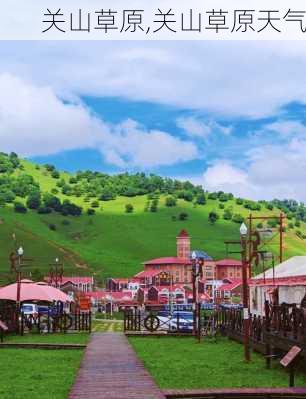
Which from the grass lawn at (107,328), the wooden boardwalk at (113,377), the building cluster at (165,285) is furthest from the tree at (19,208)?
the wooden boardwalk at (113,377)

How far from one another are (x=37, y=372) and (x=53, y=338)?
15.5 m

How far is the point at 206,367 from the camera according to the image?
21.2m

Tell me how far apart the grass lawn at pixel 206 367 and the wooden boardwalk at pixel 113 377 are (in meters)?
0.38

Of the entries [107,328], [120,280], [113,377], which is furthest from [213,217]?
[113,377]

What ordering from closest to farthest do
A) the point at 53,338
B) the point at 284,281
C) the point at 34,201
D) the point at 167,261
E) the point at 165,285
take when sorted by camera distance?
the point at 284,281 → the point at 53,338 → the point at 165,285 → the point at 167,261 → the point at 34,201

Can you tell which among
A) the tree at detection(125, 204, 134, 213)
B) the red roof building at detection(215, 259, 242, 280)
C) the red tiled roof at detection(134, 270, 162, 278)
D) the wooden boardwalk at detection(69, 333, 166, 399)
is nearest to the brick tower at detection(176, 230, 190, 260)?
the red roof building at detection(215, 259, 242, 280)

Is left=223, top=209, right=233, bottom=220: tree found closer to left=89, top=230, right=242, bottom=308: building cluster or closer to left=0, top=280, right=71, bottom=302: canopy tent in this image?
left=89, top=230, right=242, bottom=308: building cluster

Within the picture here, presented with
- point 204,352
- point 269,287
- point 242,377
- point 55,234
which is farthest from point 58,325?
point 55,234

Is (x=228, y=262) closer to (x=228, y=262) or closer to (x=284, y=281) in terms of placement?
(x=228, y=262)

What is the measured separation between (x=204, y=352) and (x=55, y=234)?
148 m

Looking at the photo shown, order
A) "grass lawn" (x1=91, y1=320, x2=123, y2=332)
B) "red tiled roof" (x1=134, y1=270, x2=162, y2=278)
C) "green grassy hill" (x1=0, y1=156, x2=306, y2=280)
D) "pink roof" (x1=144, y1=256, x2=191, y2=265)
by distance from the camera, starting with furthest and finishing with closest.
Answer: "green grassy hill" (x1=0, y1=156, x2=306, y2=280) → "pink roof" (x1=144, y1=256, x2=191, y2=265) → "red tiled roof" (x1=134, y1=270, x2=162, y2=278) → "grass lawn" (x1=91, y1=320, x2=123, y2=332)

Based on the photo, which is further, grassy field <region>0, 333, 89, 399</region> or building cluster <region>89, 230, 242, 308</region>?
building cluster <region>89, 230, 242, 308</region>

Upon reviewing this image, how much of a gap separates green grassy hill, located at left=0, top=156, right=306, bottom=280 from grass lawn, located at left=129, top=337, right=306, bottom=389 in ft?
339

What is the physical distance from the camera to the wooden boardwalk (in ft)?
50.8
